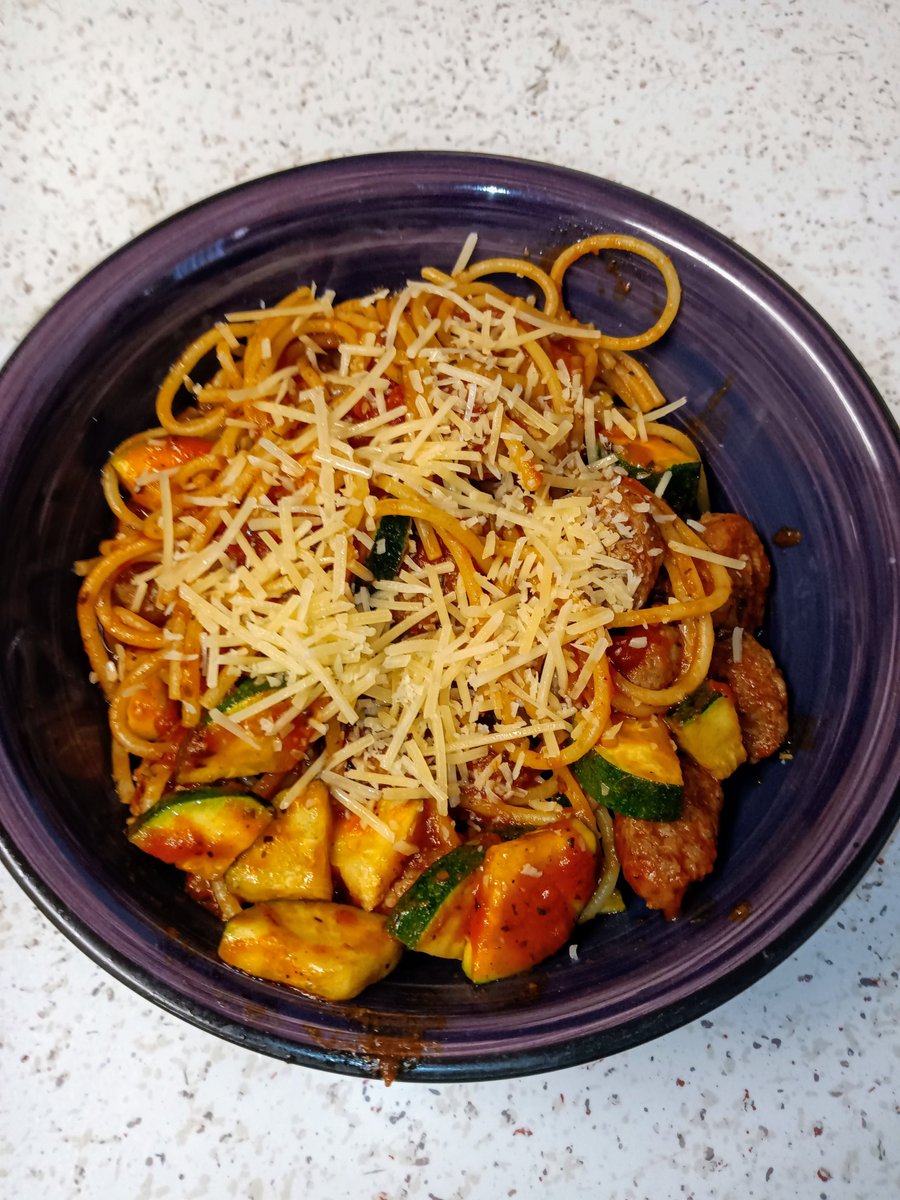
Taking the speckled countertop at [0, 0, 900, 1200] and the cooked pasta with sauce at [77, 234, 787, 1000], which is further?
the speckled countertop at [0, 0, 900, 1200]

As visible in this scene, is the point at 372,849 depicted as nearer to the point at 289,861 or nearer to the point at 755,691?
the point at 289,861

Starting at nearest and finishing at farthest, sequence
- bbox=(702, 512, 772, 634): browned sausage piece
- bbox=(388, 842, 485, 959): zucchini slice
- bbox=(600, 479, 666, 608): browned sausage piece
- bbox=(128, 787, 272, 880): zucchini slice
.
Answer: bbox=(388, 842, 485, 959): zucchini slice < bbox=(128, 787, 272, 880): zucchini slice < bbox=(600, 479, 666, 608): browned sausage piece < bbox=(702, 512, 772, 634): browned sausage piece

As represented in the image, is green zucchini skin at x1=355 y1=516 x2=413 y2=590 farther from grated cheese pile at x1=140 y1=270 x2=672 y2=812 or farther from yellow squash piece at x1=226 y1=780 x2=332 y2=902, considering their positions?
yellow squash piece at x1=226 y1=780 x2=332 y2=902

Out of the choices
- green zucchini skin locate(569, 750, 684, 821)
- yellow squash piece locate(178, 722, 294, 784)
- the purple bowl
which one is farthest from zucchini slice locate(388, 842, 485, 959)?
yellow squash piece locate(178, 722, 294, 784)

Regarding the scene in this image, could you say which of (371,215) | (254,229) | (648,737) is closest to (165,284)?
(254,229)

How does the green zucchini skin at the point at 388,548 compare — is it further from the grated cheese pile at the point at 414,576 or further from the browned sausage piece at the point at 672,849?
the browned sausage piece at the point at 672,849

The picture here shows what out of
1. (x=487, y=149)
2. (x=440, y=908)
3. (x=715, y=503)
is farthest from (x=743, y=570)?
(x=487, y=149)
